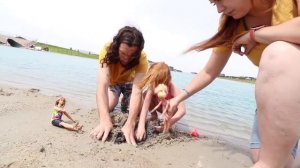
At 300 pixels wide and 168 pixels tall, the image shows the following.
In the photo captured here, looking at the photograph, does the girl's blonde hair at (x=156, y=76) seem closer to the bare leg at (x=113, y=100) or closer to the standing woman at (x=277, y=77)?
the bare leg at (x=113, y=100)

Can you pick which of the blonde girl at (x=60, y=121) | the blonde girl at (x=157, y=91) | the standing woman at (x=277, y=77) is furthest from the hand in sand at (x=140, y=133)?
the standing woman at (x=277, y=77)

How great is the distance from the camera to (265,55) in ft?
5.82

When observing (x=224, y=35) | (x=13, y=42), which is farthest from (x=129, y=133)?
(x=13, y=42)

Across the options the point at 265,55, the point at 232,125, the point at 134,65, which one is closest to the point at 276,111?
the point at 265,55

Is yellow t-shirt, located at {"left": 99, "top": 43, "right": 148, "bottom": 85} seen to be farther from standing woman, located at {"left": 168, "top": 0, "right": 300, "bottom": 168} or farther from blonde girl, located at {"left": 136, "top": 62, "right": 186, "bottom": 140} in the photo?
standing woman, located at {"left": 168, "top": 0, "right": 300, "bottom": 168}

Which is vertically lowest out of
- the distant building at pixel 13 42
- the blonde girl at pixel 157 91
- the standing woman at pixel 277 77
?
the distant building at pixel 13 42

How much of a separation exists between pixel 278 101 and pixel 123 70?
2.78 meters

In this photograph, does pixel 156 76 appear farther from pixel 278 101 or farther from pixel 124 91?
pixel 278 101

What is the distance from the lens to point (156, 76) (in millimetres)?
3746

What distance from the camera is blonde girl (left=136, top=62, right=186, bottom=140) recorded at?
3.35 metres

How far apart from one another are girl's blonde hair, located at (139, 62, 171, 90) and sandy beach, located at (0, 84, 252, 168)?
25.0 inches

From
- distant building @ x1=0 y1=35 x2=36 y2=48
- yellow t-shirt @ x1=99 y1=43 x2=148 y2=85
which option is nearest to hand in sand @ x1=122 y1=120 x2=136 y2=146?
yellow t-shirt @ x1=99 y1=43 x2=148 y2=85

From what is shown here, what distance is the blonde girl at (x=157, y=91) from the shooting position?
3.35 m

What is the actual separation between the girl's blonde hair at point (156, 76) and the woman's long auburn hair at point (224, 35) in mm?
1213
